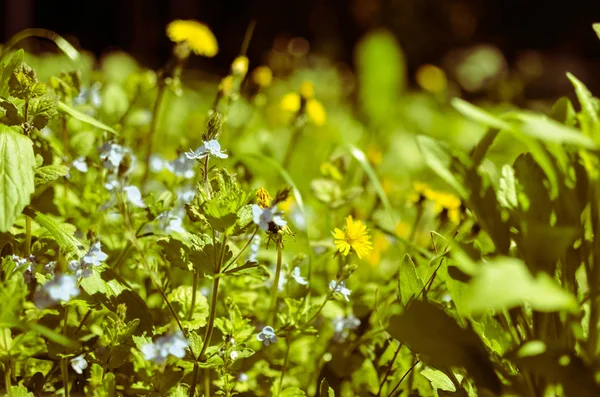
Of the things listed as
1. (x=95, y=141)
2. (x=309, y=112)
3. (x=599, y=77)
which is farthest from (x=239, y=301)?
(x=599, y=77)

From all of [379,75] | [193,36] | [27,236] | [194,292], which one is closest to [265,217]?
[194,292]

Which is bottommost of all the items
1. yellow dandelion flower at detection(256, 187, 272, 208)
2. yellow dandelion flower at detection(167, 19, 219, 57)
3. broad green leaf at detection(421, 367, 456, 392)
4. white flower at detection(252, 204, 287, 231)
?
broad green leaf at detection(421, 367, 456, 392)

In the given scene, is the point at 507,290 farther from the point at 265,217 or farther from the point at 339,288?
the point at 339,288

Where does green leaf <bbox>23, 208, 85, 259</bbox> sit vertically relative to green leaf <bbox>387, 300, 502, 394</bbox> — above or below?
above

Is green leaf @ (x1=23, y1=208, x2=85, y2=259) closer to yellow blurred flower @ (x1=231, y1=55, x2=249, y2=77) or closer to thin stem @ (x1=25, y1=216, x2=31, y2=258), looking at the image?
thin stem @ (x1=25, y1=216, x2=31, y2=258)

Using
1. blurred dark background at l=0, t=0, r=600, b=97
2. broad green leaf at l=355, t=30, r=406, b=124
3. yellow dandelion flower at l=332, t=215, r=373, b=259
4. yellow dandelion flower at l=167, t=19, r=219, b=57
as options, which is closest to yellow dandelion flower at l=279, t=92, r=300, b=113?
yellow dandelion flower at l=167, t=19, r=219, b=57

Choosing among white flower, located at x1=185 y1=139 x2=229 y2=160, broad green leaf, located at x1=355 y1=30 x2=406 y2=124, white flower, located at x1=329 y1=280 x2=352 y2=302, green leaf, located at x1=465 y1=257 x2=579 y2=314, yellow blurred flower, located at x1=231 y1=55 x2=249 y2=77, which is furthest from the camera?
broad green leaf, located at x1=355 y1=30 x2=406 y2=124

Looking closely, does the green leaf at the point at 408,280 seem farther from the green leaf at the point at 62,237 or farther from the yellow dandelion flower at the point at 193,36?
the yellow dandelion flower at the point at 193,36

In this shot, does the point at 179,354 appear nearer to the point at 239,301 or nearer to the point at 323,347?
the point at 239,301
